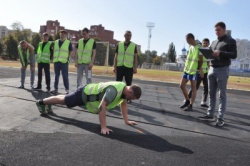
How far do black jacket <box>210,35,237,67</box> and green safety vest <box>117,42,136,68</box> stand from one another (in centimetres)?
235

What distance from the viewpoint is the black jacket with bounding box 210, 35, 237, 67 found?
17.6 ft

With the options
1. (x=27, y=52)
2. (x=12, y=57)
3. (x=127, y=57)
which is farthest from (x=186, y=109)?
(x=12, y=57)

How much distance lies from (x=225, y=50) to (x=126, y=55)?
8.79 feet

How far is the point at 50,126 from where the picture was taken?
4.42 metres

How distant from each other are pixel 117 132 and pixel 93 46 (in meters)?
4.10

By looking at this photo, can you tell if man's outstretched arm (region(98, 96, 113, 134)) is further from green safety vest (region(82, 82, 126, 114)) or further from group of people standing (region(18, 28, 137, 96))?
group of people standing (region(18, 28, 137, 96))

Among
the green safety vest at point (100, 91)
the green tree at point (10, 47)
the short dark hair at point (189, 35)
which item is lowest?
the green safety vest at point (100, 91)

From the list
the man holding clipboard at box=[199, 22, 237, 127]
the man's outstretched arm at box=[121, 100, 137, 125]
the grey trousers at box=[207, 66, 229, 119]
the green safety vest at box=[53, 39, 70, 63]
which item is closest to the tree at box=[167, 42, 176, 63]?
the green safety vest at box=[53, 39, 70, 63]

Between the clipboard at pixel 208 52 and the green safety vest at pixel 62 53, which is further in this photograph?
the green safety vest at pixel 62 53

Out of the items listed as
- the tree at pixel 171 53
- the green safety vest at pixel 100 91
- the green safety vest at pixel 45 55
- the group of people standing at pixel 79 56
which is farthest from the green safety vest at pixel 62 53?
the tree at pixel 171 53

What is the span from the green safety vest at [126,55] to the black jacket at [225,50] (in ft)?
7.72

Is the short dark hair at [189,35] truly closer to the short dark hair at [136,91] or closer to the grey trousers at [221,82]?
the grey trousers at [221,82]

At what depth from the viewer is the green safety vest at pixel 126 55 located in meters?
7.30

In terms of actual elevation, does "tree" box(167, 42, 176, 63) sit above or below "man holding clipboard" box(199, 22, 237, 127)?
above
